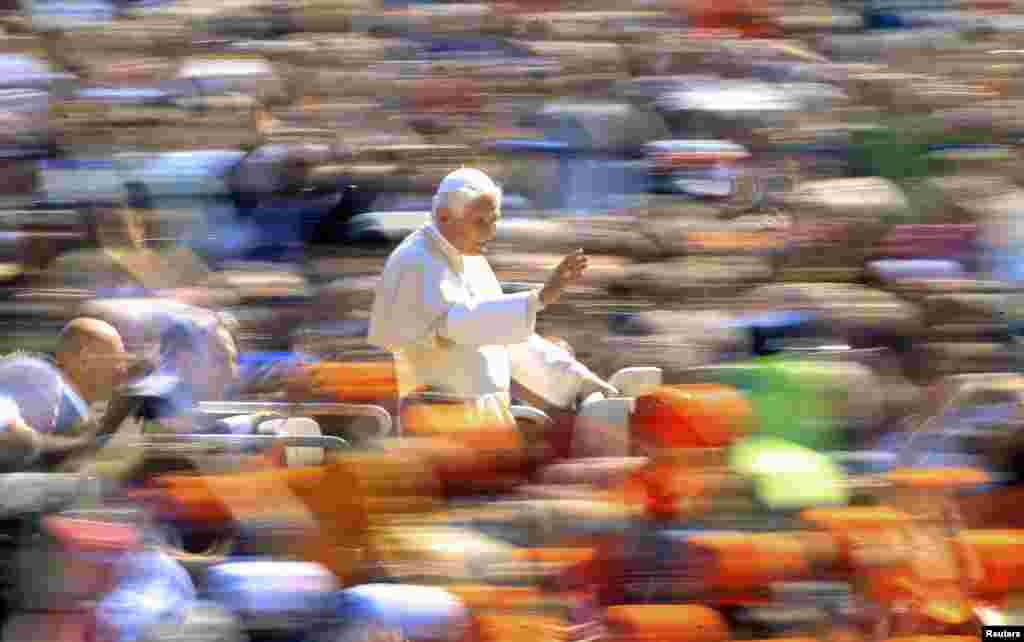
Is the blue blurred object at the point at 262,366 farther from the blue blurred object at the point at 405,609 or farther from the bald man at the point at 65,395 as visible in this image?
the blue blurred object at the point at 405,609

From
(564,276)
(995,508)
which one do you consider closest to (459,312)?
(564,276)

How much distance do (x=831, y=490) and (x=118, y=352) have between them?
1.28 metres

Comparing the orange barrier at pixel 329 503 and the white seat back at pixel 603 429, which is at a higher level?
the orange barrier at pixel 329 503

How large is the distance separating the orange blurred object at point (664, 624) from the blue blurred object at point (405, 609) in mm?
251

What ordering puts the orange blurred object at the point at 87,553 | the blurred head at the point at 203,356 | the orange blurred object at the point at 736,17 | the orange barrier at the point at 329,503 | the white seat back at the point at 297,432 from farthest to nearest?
the orange blurred object at the point at 736,17, the blurred head at the point at 203,356, the white seat back at the point at 297,432, the orange barrier at the point at 329,503, the orange blurred object at the point at 87,553

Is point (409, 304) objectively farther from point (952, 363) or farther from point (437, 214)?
point (952, 363)

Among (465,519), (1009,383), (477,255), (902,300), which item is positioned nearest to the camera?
(465,519)

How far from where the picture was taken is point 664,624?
2875 mm

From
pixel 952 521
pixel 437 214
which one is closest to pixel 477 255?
pixel 437 214

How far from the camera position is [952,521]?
313 cm

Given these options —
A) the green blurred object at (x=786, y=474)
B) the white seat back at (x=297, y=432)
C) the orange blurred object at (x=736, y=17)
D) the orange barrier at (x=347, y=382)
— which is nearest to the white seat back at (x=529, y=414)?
the orange barrier at (x=347, y=382)

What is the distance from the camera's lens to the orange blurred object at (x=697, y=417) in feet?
10.1

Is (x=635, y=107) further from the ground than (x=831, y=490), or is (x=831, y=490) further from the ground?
(x=635, y=107)

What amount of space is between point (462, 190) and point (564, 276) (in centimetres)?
44
